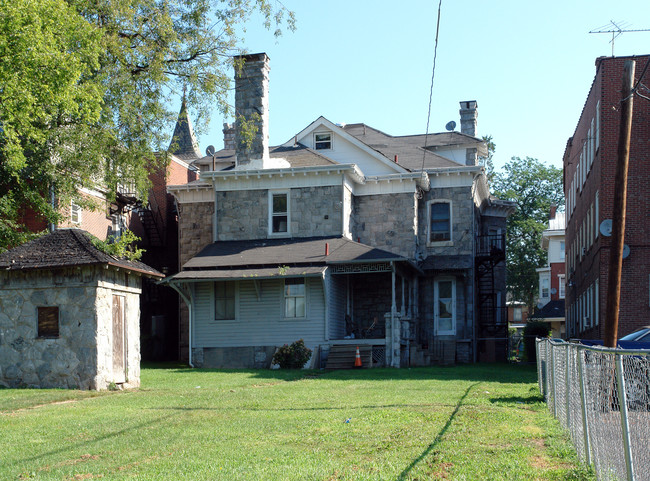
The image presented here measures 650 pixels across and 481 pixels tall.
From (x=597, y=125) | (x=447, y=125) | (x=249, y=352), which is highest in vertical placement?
(x=447, y=125)

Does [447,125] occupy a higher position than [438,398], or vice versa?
[447,125]

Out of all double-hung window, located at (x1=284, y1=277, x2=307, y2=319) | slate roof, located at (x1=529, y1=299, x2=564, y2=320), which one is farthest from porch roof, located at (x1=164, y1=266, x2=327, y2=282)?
slate roof, located at (x1=529, y1=299, x2=564, y2=320)

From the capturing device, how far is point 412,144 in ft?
119

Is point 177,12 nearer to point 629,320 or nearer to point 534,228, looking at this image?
point 629,320

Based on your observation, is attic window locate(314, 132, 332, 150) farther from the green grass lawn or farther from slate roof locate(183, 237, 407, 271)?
the green grass lawn

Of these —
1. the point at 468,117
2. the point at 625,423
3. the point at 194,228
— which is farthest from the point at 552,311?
the point at 625,423

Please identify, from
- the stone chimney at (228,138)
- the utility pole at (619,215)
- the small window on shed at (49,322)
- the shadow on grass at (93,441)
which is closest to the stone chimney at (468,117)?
the stone chimney at (228,138)

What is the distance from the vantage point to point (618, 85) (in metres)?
24.5

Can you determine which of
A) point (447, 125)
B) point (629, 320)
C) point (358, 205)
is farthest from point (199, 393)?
point (447, 125)

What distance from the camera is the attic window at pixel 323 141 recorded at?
110 ft

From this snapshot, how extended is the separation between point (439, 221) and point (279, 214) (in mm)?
6725

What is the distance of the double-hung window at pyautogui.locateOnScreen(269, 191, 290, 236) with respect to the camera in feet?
98.3

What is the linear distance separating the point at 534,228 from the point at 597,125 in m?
34.8

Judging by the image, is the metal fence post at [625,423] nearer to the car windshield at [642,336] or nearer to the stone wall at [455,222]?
the car windshield at [642,336]
